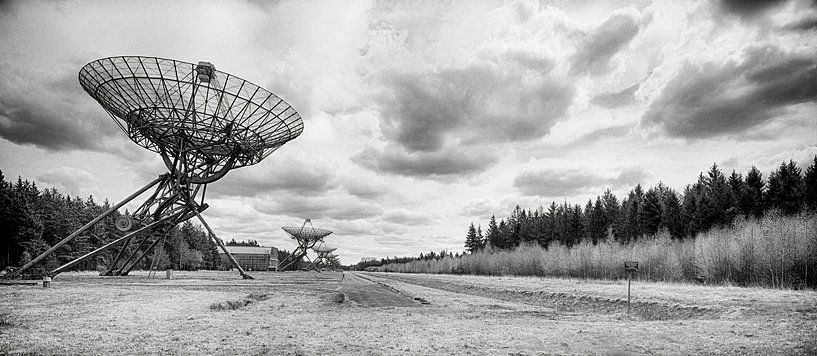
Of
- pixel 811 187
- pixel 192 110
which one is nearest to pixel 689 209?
pixel 811 187

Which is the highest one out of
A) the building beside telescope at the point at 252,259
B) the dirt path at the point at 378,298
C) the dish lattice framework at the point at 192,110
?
the dish lattice framework at the point at 192,110

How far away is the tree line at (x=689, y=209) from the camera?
53812 mm

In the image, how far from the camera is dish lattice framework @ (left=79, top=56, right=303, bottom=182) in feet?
96.5

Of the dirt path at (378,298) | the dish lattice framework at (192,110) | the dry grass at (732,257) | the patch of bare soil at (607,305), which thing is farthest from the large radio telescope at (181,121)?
the dry grass at (732,257)

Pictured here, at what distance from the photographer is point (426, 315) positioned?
635 inches

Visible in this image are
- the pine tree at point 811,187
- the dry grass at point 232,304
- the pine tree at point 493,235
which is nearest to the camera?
the dry grass at point 232,304

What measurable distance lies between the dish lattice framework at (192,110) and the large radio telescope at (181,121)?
0.06 m

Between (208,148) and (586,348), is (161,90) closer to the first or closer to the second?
(208,148)

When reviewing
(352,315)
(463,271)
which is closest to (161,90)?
(352,315)

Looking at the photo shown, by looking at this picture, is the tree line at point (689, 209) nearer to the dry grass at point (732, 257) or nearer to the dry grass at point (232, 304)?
the dry grass at point (732, 257)

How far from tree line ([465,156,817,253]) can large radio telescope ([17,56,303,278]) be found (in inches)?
1646

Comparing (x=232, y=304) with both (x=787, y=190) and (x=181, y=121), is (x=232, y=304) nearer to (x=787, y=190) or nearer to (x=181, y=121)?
(x=181, y=121)

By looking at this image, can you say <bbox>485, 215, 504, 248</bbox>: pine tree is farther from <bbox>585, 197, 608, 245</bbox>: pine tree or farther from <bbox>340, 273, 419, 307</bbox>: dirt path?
<bbox>340, 273, 419, 307</bbox>: dirt path

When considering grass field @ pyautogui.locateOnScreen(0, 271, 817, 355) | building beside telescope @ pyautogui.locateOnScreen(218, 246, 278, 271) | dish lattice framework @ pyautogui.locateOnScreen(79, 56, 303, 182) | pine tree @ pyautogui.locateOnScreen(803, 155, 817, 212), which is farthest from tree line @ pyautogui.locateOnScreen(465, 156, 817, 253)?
building beside telescope @ pyautogui.locateOnScreen(218, 246, 278, 271)
